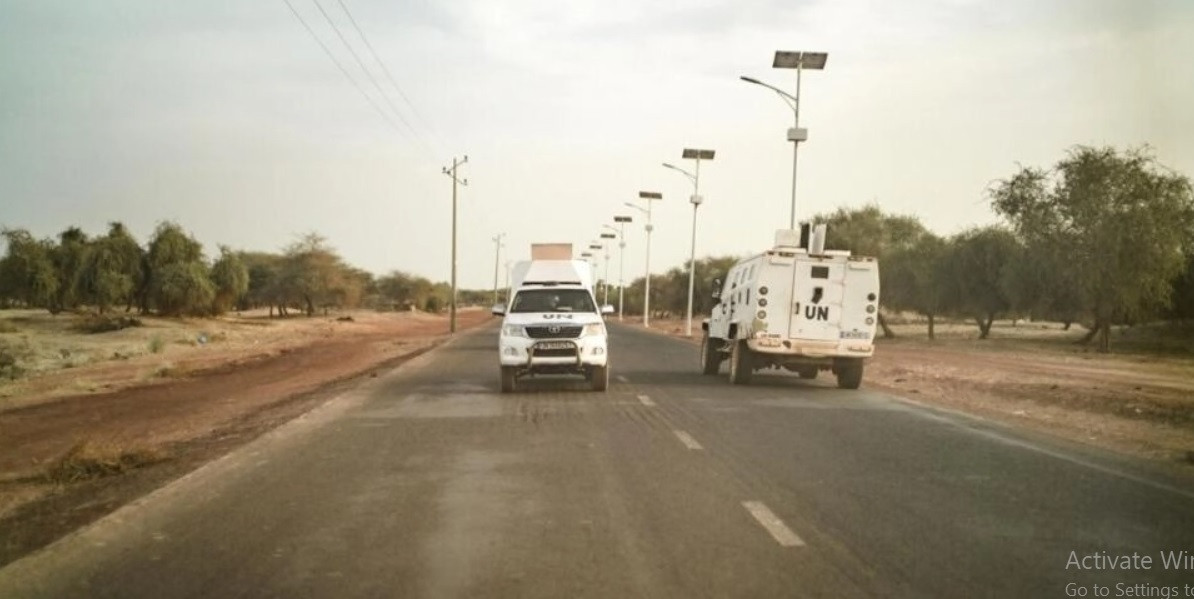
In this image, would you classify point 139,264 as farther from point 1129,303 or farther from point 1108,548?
point 1108,548

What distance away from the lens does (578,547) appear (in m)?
6.35

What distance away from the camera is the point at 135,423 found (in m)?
15.5

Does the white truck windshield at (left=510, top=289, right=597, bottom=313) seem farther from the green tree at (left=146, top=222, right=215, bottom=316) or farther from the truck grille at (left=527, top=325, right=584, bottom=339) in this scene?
the green tree at (left=146, top=222, right=215, bottom=316)

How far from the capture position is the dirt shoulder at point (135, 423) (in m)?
8.41

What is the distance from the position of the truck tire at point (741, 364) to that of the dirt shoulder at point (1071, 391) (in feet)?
10.8

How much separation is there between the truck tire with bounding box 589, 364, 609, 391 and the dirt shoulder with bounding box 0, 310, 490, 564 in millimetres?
5125

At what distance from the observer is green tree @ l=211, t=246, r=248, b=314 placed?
214ft

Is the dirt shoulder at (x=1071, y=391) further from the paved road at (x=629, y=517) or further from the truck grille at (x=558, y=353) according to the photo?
the truck grille at (x=558, y=353)

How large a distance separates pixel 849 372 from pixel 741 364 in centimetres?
234

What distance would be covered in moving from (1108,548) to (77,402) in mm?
19390

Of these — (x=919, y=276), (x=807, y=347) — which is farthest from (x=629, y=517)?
(x=919, y=276)

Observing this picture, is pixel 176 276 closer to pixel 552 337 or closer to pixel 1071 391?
pixel 552 337

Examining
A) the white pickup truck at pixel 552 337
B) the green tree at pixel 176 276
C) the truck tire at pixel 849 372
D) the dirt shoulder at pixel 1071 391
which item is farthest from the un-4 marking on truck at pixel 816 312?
the green tree at pixel 176 276

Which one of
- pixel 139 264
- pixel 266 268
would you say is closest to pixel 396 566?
pixel 139 264
